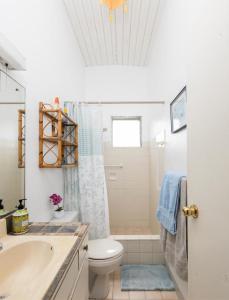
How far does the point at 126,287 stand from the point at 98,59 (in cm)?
312

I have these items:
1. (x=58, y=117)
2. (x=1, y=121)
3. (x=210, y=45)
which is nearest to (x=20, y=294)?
(x=1, y=121)

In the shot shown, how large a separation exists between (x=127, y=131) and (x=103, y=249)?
2.08 meters

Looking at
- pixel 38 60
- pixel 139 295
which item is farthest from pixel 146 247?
pixel 38 60

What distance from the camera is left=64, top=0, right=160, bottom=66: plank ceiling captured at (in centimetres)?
209

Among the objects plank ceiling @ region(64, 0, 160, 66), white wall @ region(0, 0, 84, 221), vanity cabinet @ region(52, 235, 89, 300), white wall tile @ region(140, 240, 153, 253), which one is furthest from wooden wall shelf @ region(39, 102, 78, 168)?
plank ceiling @ region(64, 0, 160, 66)

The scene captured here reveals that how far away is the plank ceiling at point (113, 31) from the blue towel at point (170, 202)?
6.24 feet

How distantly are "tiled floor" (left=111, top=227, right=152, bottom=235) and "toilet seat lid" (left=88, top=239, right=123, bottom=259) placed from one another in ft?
3.48

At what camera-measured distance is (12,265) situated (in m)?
0.85

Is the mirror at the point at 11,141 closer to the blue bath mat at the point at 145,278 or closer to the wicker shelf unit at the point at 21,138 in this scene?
the wicker shelf unit at the point at 21,138

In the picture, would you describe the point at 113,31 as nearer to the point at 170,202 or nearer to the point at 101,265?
the point at 170,202

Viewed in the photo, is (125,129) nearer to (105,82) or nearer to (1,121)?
(105,82)

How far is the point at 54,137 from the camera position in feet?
5.08

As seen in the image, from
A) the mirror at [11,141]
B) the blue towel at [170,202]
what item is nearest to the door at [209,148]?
the blue towel at [170,202]

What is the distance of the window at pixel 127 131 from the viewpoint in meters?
3.34
